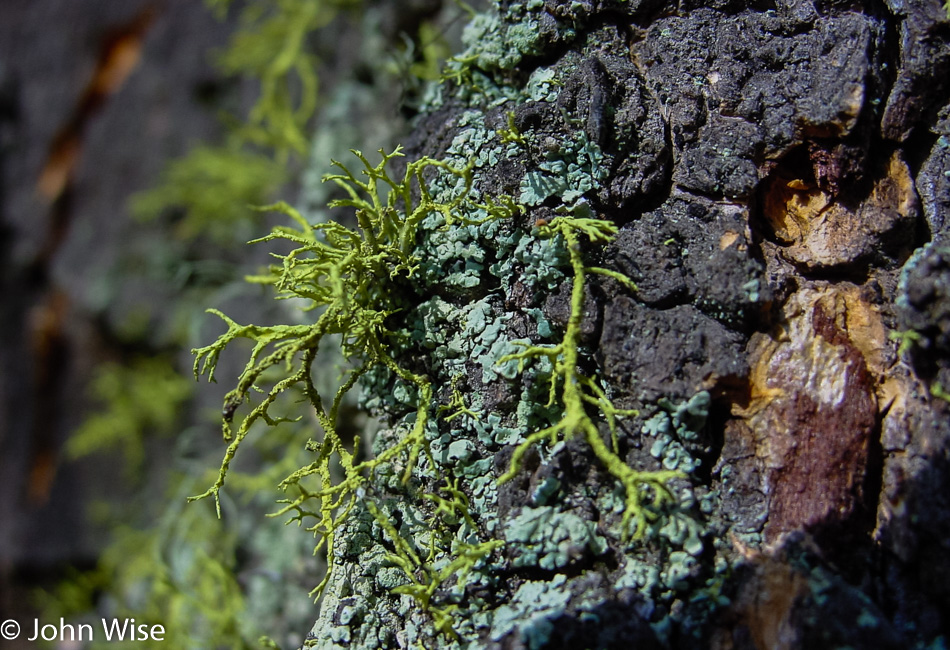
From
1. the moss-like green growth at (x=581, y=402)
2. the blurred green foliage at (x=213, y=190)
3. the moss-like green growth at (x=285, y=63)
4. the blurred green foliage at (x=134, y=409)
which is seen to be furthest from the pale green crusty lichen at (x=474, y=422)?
the blurred green foliage at (x=134, y=409)

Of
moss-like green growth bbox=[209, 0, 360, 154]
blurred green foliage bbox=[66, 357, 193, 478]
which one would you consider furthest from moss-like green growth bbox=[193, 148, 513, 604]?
blurred green foliage bbox=[66, 357, 193, 478]

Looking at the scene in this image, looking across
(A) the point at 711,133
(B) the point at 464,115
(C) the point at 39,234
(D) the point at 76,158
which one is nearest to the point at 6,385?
(C) the point at 39,234

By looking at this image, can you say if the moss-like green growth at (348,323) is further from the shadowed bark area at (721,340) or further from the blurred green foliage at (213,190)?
the blurred green foliage at (213,190)

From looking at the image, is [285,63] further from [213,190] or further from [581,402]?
[581,402]

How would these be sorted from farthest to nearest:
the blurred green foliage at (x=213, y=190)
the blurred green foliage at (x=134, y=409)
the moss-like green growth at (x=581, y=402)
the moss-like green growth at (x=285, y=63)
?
the blurred green foliage at (x=134, y=409)
the blurred green foliage at (x=213, y=190)
the moss-like green growth at (x=285, y=63)
the moss-like green growth at (x=581, y=402)

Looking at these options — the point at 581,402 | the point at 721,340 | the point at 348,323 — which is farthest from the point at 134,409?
the point at 721,340

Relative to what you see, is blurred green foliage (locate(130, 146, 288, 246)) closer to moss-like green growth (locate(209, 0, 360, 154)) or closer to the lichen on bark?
moss-like green growth (locate(209, 0, 360, 154))

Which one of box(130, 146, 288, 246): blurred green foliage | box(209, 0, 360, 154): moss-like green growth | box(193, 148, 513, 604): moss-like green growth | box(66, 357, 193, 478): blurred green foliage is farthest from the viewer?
box(66, 357, 193, 478): blurred green foliage

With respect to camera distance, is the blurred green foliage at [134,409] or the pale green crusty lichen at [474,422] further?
the blurred green foliage at [134,409]

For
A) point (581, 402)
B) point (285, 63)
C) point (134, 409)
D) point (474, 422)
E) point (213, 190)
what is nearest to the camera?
point (581, 402)
